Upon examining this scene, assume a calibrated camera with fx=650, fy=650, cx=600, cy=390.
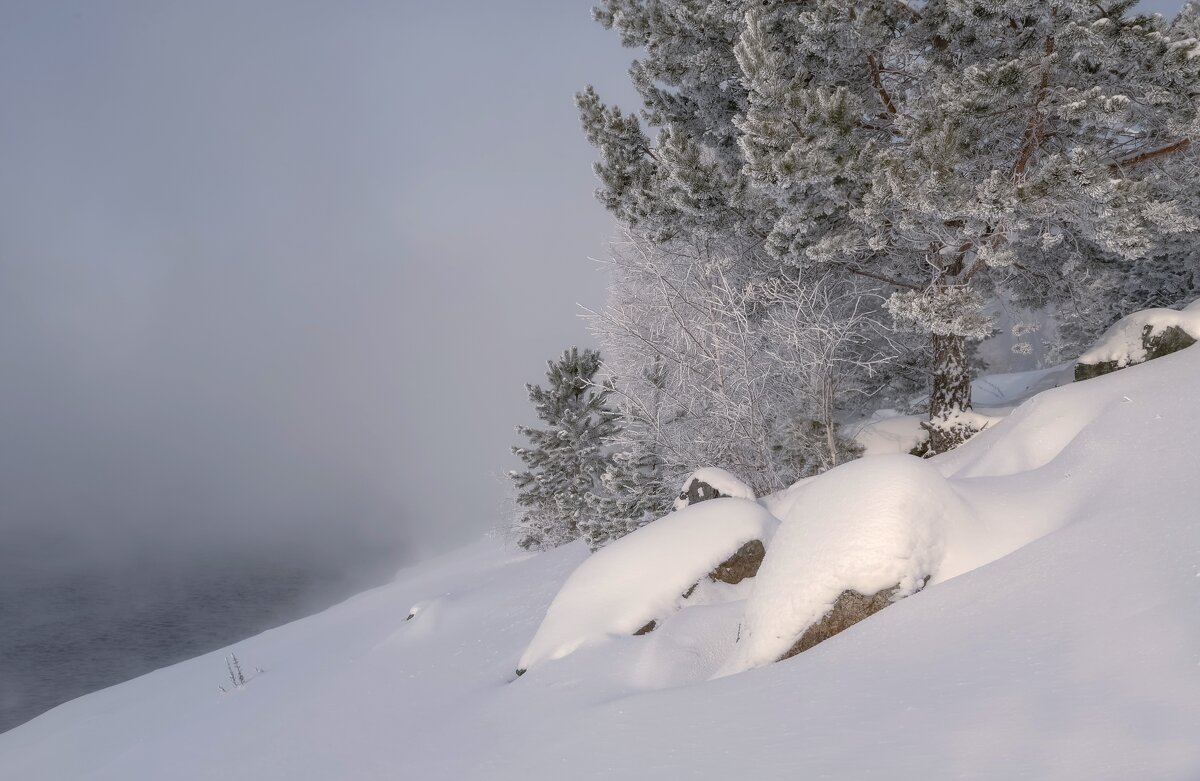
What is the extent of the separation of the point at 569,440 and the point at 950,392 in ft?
50.1

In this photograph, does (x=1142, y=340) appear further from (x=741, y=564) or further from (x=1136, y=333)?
(x=741, y=564)

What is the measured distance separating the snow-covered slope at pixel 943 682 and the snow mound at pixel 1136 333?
157 cm

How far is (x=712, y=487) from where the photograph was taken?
979cm

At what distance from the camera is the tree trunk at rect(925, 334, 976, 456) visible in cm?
1058

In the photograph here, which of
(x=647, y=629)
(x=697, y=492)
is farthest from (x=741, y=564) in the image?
(x=697, y=492)

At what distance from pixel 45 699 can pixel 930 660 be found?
154 feet

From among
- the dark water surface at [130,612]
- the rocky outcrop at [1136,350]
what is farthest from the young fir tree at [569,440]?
the dark water surface at [130,612]

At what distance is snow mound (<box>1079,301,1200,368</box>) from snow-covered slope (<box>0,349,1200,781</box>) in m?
1.57

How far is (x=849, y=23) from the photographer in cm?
906

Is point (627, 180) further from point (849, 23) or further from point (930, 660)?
point (930, 660)

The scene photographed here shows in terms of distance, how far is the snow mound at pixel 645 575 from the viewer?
261 inches

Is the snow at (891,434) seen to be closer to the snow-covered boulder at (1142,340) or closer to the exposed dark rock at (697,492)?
the snow-covered boulder at (1142,340)

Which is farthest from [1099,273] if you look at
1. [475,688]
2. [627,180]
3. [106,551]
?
[106,551]

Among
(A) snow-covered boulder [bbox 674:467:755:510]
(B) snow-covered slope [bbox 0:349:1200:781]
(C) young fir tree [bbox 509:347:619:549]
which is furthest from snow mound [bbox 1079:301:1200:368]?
(C) young fir tree [bbox 509:347:619:549]
